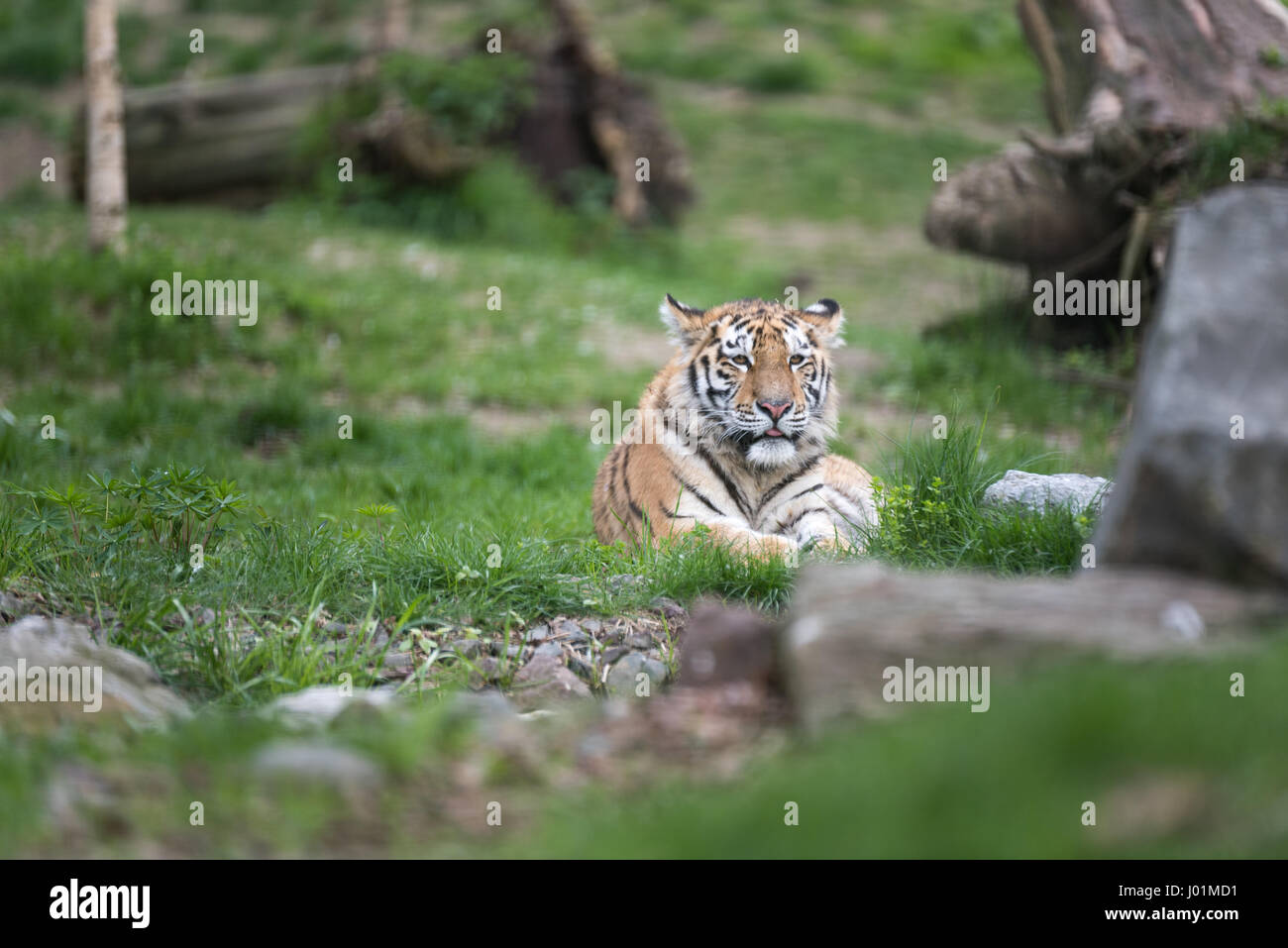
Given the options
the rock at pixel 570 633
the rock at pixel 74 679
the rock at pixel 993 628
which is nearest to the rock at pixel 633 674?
the rock at pixel 570 633

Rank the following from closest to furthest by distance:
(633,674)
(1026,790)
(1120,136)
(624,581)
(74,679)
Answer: (1026,790) → (74,679) → (633,674) → (624,581) → (1120,136)

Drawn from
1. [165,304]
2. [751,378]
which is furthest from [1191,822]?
[165,304]

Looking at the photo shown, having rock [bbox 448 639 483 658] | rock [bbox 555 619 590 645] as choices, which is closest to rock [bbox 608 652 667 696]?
rock [bbox 555 619 590 645]

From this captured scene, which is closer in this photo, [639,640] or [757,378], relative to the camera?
[639,640]

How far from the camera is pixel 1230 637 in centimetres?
318

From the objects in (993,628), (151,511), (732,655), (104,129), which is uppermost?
(104,129)

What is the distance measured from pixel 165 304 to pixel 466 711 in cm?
705

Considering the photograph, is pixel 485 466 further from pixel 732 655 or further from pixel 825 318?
pixel 732 655

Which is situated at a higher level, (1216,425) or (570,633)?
(1216,425)

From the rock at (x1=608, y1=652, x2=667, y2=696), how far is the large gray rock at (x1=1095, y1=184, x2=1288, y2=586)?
1617 millimetres

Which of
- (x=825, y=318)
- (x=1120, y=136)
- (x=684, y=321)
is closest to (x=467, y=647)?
(x=684, y=321)

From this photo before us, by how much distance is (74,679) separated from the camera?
3.89 m

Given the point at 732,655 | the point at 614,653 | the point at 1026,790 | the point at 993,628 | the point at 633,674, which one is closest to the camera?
the point at 1026,790

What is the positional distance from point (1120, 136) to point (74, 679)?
751cm
